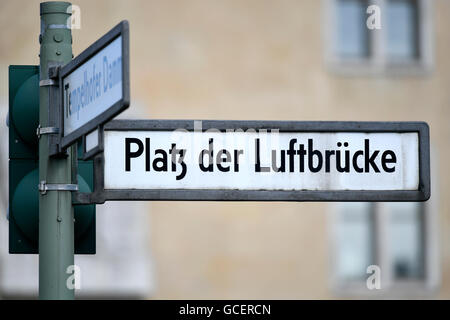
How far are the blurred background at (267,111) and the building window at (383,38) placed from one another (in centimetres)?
2

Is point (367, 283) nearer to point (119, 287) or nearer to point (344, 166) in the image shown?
point (119, 287)

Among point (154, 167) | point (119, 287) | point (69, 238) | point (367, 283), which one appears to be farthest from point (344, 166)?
point (367, 283)

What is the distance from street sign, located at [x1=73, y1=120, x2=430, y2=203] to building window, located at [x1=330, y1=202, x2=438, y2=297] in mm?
10387

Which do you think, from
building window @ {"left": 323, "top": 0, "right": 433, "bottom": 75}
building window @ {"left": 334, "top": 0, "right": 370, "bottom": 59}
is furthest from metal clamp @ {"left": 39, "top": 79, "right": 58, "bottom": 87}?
building window @ {"left": 334, "top": 0, "right": 370, "bottom": 59}

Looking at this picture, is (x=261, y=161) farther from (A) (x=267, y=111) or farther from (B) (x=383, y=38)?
(B) (x=383, y=38)

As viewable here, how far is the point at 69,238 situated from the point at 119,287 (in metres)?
9.87

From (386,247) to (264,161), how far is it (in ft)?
35.7

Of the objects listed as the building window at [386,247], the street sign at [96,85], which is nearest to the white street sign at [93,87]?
the street sign at [96,85]

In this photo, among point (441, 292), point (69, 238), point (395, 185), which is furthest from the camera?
point (441, 292)

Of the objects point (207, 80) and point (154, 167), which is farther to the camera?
point (207, 80)

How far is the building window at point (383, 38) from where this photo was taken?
15242mm

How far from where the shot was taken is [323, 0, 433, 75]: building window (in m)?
15.2

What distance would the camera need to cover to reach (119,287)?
14.0 meters

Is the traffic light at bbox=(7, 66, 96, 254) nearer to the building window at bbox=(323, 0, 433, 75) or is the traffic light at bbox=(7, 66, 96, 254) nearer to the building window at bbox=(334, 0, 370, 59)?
the building window at bbox=(323, 0, 433, 75)
